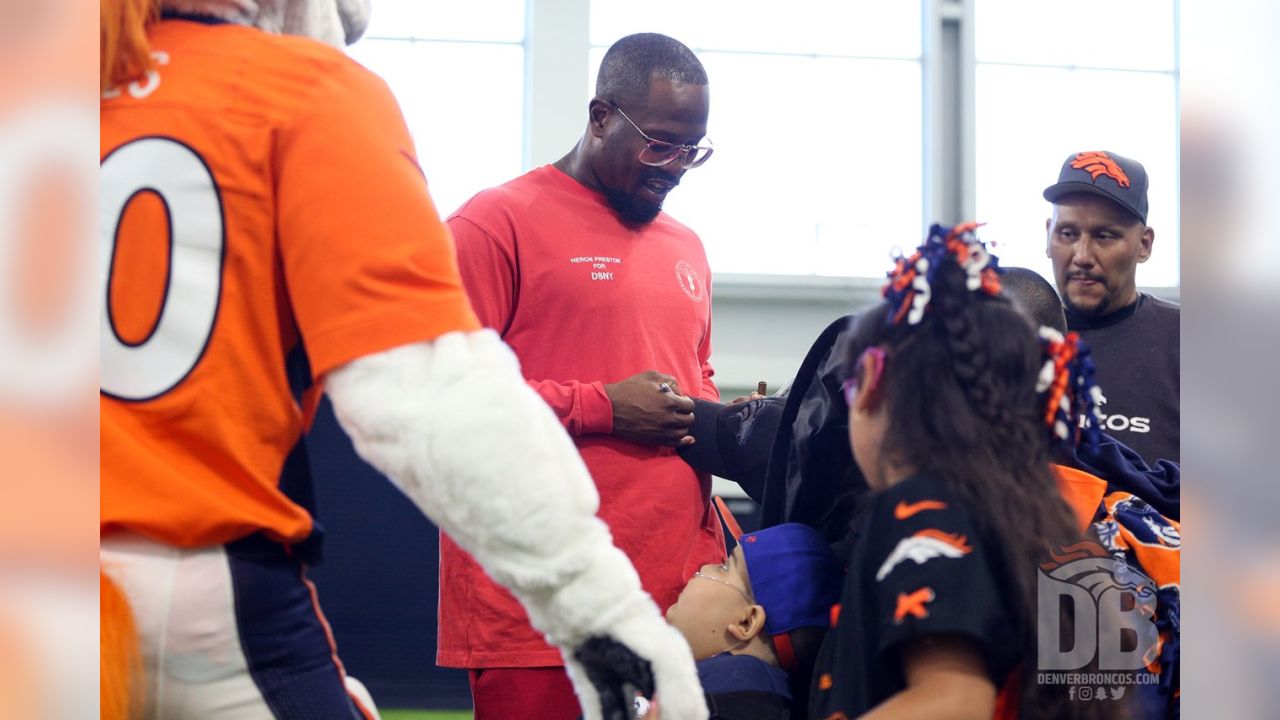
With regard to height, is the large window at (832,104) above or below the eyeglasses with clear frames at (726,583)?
above

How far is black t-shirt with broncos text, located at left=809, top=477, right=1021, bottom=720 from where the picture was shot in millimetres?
1157

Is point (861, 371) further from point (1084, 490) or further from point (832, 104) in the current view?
point (832, 104)

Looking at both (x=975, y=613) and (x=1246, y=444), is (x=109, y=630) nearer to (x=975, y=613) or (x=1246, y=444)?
(x=975, y=613)

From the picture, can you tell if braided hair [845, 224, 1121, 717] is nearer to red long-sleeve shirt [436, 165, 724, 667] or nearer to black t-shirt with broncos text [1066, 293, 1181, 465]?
red long-sleeve shirt [436, 165, 724, 667]

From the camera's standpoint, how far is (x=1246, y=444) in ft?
3.67

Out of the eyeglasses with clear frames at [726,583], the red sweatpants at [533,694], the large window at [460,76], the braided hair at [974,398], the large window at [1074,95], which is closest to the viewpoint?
the braided hair at [974,398]

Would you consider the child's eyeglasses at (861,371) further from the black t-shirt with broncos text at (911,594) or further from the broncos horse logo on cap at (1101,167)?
the broncos horse logo on cap at (1101,167)

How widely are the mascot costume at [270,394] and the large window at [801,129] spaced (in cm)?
382

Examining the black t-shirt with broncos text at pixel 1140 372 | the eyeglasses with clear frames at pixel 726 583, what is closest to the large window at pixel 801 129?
the black t-shirt with broncos text at pixel 1140 372

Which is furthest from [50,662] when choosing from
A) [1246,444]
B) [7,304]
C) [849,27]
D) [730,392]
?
[849,27]

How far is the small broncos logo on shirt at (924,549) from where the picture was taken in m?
1.19

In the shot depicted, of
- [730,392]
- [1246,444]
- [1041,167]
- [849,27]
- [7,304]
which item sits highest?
[849,27]

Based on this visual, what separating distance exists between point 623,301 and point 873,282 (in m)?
2.90

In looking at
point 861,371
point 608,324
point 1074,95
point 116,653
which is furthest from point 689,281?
point 1074,95
